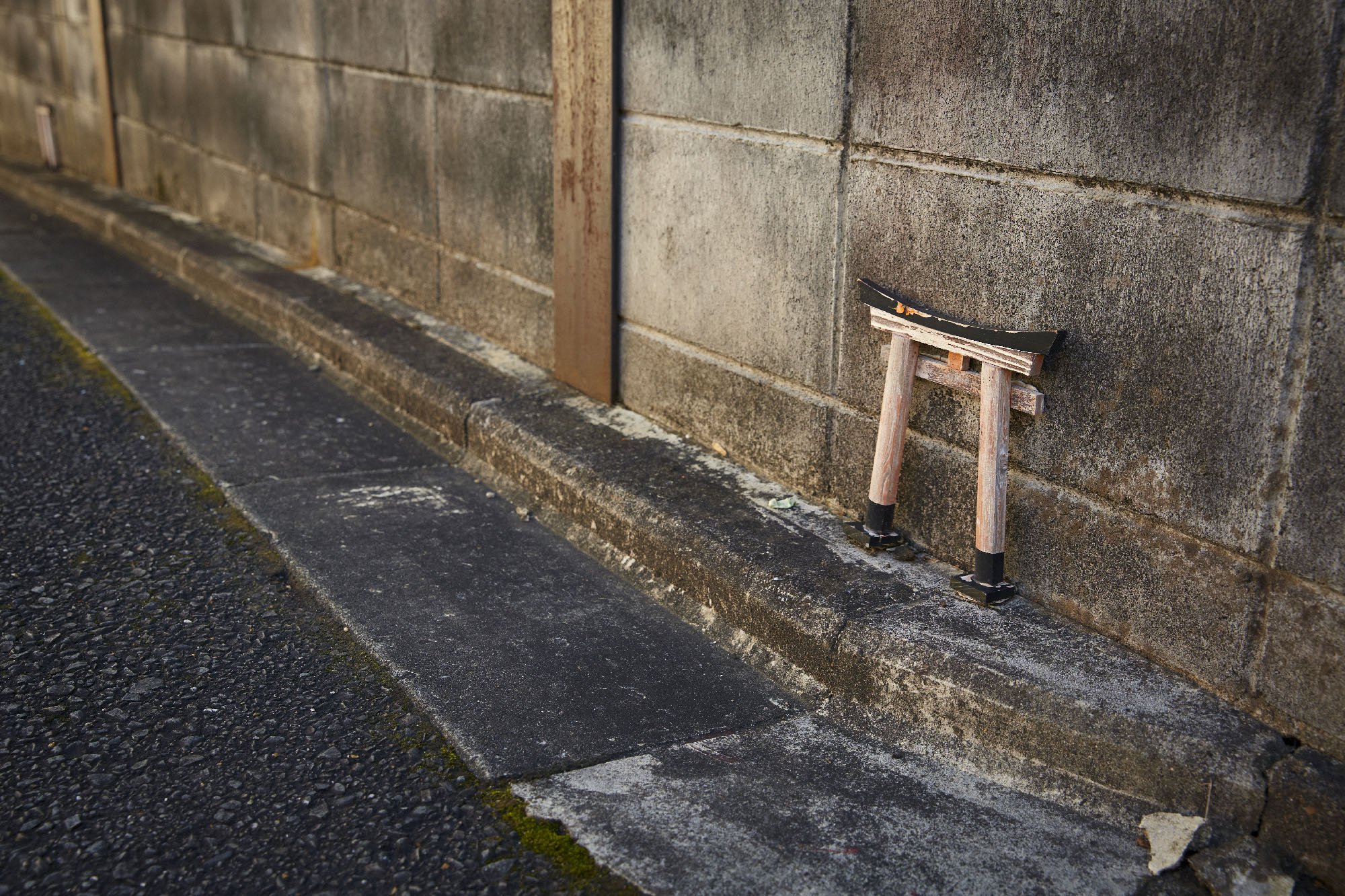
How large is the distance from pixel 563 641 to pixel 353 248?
393 cm

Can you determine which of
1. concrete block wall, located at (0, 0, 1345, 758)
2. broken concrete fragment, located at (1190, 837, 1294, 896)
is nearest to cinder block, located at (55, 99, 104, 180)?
concrete block wall, located at (0, 0, 1345, 758)

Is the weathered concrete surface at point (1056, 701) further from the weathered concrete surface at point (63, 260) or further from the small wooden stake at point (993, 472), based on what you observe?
the weathered concrete surface at point (63, 260)

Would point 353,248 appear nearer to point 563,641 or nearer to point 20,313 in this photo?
point 20,313

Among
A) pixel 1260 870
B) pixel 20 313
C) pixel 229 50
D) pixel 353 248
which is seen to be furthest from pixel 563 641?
pixel 229 50

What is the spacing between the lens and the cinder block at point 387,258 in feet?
20.1

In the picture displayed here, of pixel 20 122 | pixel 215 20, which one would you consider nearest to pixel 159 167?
pixel 215 20

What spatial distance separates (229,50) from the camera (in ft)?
25.4

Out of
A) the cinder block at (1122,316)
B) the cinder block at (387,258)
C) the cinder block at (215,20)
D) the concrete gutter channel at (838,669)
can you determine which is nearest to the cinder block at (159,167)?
the cinder block at (215,20)

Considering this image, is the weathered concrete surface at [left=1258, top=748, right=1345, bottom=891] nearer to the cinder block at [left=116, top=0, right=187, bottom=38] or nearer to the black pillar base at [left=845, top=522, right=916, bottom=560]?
the black pillar base at [left=845, top=522, right=916, bottom=560]

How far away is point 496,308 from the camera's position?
5.59 m

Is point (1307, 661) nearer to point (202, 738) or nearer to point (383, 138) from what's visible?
point (202, 738)

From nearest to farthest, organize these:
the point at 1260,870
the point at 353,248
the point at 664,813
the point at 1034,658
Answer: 1. the point at 1260,870
2. the point at 664,813
3. the point at 1034,658
4. the point at 353,248

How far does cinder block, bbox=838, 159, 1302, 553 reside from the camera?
266 cm

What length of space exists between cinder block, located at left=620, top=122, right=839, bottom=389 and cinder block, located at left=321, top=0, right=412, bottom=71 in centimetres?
187
